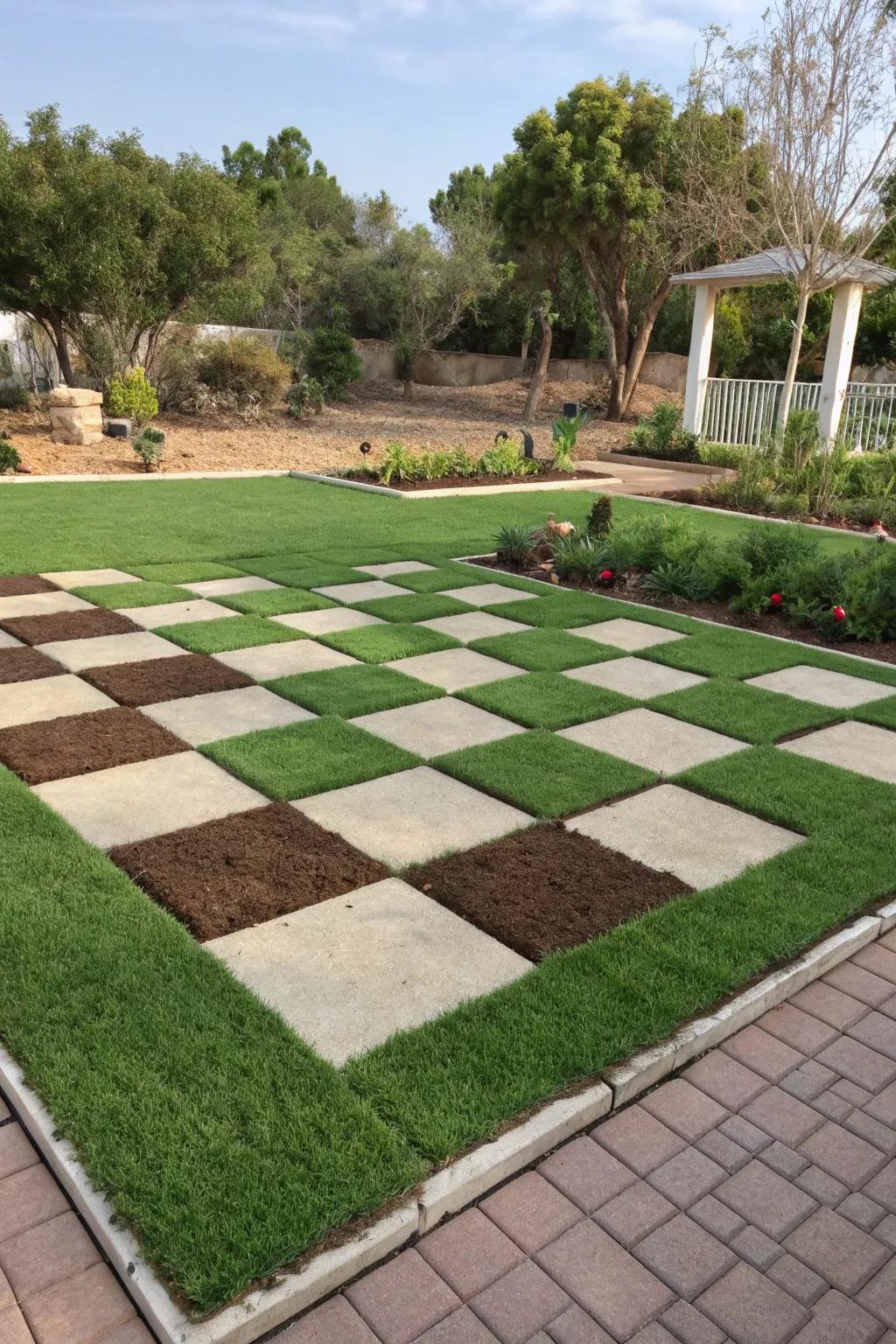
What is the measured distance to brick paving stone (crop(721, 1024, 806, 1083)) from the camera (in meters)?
2.29

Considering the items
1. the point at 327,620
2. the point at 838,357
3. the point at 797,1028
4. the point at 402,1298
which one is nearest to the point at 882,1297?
the point at 797,1028

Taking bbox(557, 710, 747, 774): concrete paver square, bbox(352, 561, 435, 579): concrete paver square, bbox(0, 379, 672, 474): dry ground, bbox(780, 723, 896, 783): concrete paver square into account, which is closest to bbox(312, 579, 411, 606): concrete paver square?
bbox(352, 561, 435, 579): concrete paver square

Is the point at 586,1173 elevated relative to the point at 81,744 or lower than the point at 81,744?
lower

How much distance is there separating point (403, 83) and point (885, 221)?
6.90m

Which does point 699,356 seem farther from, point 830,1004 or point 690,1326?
point 690,1326

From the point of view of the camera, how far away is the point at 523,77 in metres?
8.68

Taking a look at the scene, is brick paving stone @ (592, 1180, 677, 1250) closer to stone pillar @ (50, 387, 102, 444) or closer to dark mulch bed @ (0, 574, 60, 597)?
dark mulch bed @ (0, 574, 60, 597)

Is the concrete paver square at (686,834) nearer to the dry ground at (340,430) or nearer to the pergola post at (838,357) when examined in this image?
the dry ground at (340,430)

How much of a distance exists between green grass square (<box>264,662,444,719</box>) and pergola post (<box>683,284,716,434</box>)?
1257cm

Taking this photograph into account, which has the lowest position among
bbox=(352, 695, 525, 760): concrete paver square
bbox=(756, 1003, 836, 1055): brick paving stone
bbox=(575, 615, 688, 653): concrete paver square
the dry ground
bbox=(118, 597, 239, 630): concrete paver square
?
bbox=(756, 1003, 836, 1055): brick paving stone

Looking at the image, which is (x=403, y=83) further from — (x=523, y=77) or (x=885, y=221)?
(x=885, y=221)

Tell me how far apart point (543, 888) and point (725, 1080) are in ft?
2.68

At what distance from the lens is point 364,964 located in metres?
2.51

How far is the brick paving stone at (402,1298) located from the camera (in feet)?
5.24
